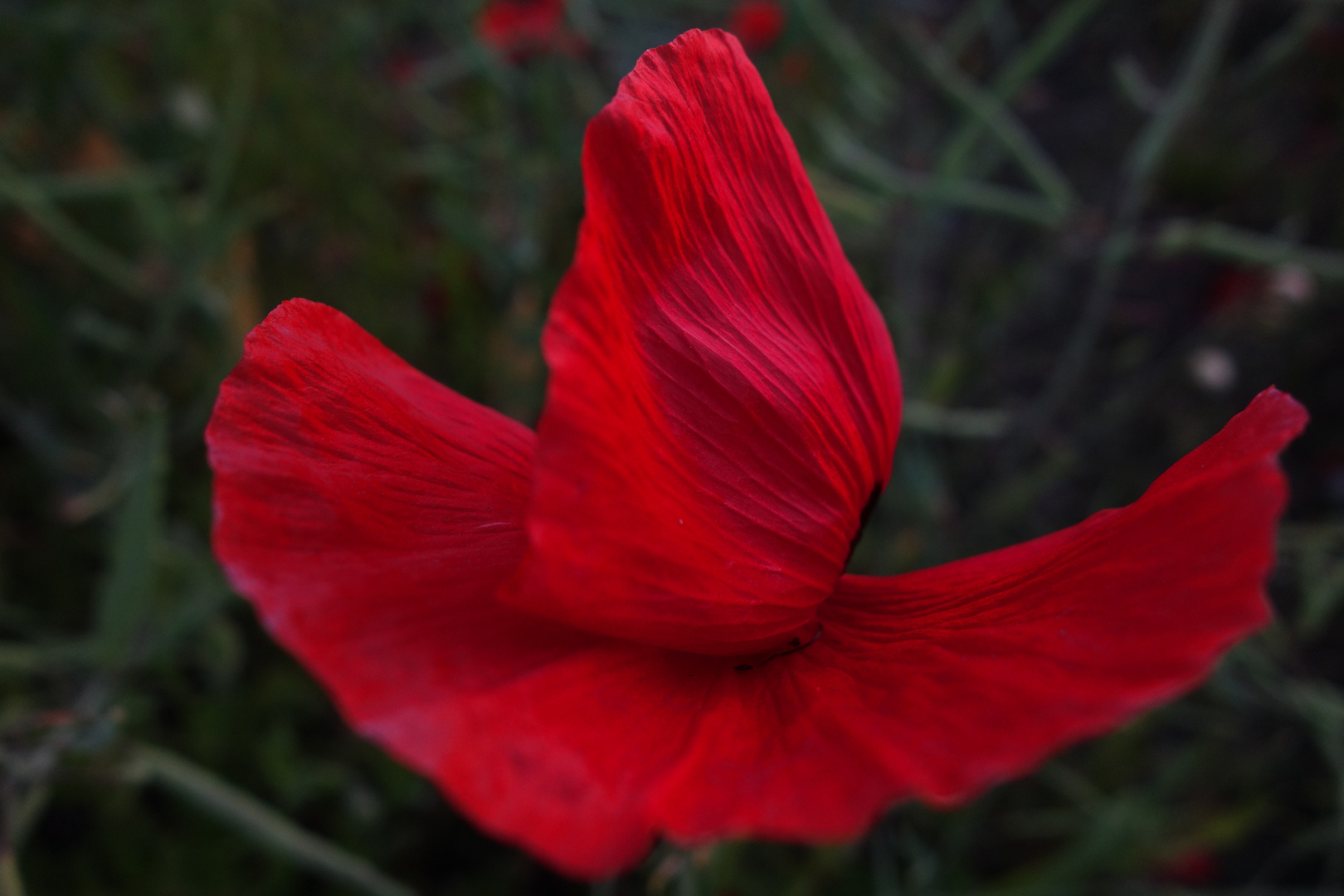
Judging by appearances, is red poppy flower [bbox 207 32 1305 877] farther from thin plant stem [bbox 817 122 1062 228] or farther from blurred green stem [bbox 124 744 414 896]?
thin plant stem [bbox 817 122 1062 228]

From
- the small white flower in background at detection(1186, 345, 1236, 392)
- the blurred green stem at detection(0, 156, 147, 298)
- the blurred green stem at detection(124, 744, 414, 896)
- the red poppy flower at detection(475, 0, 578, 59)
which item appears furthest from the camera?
the red poppy flower at detection(475, 0, 578, 59)

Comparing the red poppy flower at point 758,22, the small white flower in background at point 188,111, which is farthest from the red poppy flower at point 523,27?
the small white flower in background at point 188,111

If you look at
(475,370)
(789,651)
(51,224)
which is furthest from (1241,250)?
(51,224)

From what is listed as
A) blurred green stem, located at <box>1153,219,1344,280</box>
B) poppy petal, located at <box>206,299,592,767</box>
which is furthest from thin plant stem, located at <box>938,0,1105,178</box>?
poppy petal, located at <box>206,299,592,767</box>

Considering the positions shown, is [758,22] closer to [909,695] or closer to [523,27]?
[523,27]

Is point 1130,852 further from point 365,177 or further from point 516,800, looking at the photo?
point 365,177

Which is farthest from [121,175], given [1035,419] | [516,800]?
[1035,419]

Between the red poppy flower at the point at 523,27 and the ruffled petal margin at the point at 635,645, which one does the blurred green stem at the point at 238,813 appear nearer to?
the ruffled petal margin at the point at 635,645
